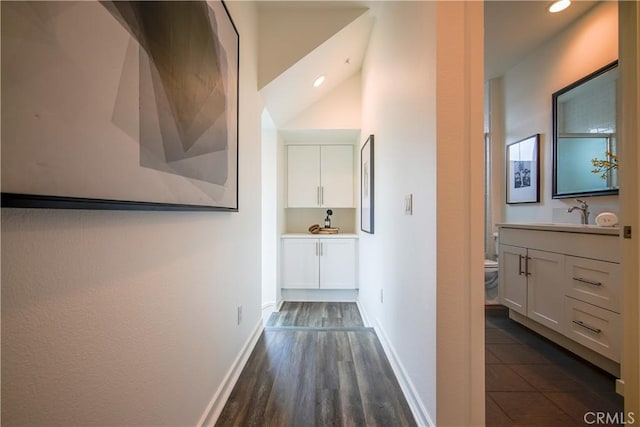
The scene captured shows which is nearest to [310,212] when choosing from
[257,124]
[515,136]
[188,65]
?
[257,124]

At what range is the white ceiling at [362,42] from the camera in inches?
87.1

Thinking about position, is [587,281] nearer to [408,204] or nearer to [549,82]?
[408,204]

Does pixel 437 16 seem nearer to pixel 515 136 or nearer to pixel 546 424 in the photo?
pixel 546 424

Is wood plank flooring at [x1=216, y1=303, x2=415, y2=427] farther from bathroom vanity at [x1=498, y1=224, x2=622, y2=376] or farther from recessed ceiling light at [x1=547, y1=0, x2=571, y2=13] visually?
recessed ceiling light at [x1=547, y1=0, x2=571, y2=13]

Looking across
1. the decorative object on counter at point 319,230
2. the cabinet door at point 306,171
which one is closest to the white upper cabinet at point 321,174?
the cabinet door at point 306,171

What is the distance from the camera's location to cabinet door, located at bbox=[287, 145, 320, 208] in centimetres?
377

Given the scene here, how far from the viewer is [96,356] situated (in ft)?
2.07

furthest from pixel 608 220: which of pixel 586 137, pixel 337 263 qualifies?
pixel 337 263

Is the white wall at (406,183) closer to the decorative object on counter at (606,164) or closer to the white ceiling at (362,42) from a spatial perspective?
the white ceiling at (362,42)

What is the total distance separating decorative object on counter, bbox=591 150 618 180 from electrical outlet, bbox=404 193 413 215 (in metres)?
1.73

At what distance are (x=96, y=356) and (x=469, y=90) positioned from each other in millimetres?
1605

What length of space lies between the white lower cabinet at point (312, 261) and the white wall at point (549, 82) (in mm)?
2186

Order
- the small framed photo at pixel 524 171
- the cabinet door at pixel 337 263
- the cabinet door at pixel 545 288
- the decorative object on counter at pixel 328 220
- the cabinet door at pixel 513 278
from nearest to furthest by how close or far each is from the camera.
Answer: the cabinet door at pixel 545 288 → the cabinet door at pixel 513 278 → the small framed photo at pixel 524 171 → the cabinet door at pixel 337 263 → the decorative object on counter at pixel 328 220
